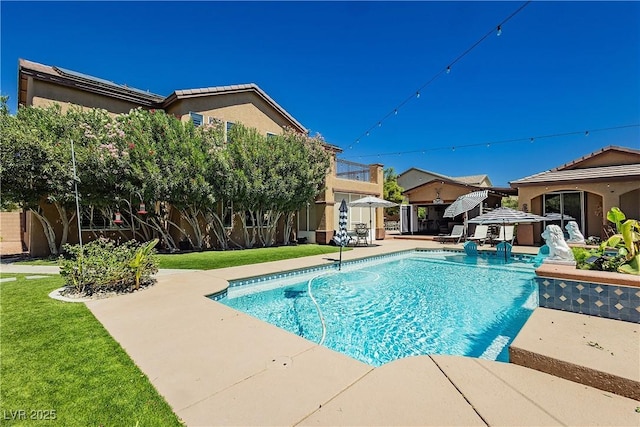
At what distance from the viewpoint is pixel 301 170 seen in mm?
15398

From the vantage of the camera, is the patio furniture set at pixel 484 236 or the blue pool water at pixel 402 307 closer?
the blue pool water at pixel 402 307

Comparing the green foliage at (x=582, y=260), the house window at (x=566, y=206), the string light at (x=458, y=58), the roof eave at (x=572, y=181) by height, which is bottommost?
the green foliage at (x=582, y=260)

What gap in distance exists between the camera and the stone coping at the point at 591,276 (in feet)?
13.7

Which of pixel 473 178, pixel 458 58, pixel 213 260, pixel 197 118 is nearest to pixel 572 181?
pixel 458 58

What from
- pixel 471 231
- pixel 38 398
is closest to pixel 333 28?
pixel 38 398

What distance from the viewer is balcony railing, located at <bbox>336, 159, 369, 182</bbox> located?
1953 cm

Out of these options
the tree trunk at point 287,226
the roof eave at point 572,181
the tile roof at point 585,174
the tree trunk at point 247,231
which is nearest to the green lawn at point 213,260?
the tree trunk at point 247,231

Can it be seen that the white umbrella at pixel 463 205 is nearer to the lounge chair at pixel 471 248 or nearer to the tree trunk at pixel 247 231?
the lounge chair at pixel 471 248

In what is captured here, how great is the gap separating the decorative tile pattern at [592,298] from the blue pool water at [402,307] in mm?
1163

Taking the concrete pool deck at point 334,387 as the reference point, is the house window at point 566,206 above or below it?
above

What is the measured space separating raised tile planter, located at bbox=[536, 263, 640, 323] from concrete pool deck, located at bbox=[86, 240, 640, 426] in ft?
1.40

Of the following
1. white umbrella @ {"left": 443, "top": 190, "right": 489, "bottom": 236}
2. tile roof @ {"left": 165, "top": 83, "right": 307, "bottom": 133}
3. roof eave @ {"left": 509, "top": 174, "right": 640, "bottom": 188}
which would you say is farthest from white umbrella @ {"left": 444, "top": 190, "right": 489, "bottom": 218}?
tile roof @ {"left": 165, "top": 83, "right": 307, "bottom": 133}

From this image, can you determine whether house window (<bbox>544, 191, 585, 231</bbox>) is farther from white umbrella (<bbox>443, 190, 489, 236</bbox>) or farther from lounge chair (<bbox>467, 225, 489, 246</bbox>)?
white umbrella (<bbox>443, 190, 489, 236</bbox>)

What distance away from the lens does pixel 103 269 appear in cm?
700
